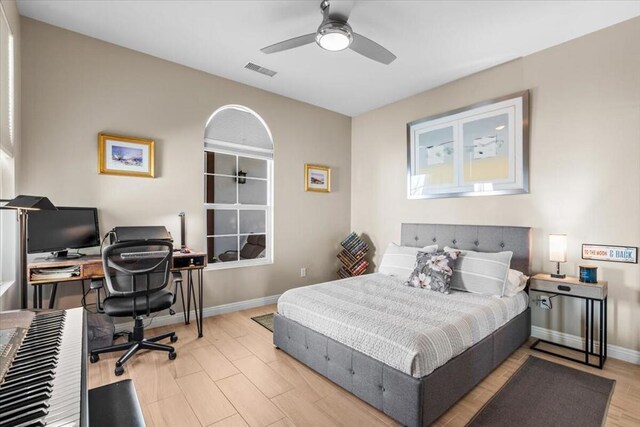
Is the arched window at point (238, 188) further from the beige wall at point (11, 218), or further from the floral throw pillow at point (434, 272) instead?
the floral throw pillow at point (434, 272)

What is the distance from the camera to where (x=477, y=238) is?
3.38 m

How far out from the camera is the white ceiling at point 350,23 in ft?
8.03

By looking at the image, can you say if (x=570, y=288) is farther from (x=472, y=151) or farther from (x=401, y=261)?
(x=472, y=151)

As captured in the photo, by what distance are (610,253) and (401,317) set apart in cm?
202

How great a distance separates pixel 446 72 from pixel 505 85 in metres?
0.63

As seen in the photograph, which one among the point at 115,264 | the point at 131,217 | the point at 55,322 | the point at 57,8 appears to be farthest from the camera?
the point at 131,217

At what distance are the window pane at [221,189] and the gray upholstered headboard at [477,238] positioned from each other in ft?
7.55

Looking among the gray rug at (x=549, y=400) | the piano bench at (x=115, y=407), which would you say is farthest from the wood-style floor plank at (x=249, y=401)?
the gray rug at (x=549, y=400)

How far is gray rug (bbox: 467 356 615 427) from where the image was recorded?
187cm

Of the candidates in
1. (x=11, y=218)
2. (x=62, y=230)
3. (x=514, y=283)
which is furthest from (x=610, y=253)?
(x=11, y=218)

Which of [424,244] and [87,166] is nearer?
[87,166]

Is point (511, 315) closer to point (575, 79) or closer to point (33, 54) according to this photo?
point (575, 79)

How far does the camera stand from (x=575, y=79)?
2.84m

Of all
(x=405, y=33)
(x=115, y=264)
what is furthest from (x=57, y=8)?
(x=405, y=33)
